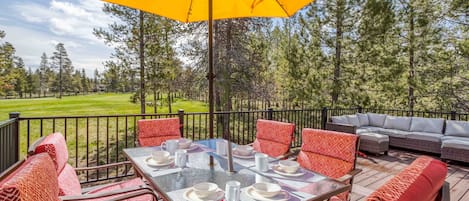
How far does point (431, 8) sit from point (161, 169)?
10.5 metres

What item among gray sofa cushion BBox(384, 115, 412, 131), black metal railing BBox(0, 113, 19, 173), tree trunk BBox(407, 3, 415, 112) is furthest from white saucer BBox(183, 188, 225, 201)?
tree trunk BBox(407, 3, 415, 112)

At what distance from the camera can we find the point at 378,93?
9.27 metres

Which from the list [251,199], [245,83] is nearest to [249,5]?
[251,199]

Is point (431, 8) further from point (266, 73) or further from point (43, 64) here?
point (43, 64)

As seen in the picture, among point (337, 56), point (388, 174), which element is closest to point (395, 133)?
point (388, 174)

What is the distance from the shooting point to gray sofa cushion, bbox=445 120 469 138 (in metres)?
5.18

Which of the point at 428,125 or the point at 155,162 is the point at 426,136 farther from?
the point at 155,162

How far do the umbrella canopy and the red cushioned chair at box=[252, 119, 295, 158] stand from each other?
127 cm

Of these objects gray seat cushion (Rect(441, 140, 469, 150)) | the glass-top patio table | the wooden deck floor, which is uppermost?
the glass-top patio table

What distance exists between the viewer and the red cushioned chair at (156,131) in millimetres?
2920

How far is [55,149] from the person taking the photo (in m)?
1.70

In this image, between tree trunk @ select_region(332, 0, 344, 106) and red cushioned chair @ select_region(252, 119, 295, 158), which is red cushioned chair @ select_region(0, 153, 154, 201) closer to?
red cushioned chair @ select_region(252, 119, 295, 158)

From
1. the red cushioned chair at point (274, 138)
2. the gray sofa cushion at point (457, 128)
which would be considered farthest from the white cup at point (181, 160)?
the gray sofa cushion at point (457, 128)

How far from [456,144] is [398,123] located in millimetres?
1600
